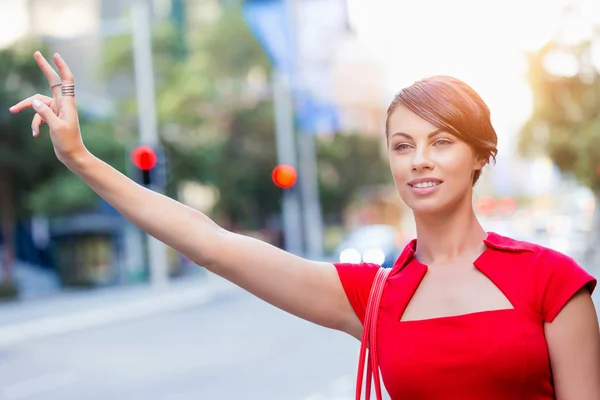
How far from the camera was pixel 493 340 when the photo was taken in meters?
1.94

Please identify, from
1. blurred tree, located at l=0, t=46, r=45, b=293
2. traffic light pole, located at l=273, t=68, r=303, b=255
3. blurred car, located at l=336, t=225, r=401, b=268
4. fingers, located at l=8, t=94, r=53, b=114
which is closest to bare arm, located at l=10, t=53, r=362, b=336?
fingers, located at l=8, t=94, r=53, b=114

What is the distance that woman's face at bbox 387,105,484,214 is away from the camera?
83.4 inches

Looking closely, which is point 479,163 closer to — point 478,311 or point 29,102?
point 478,311

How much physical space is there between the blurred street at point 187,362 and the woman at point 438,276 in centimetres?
760

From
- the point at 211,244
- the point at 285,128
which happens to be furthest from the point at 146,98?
the point at 211,244

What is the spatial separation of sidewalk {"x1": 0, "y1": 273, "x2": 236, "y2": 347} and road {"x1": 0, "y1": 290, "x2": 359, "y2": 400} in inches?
41.0

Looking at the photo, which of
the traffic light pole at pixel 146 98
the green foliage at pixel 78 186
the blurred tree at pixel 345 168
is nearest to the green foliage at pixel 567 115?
the traffic light pole at pixel 146 98

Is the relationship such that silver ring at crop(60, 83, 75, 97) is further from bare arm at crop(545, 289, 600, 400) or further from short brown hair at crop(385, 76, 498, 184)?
bare arm at crop(545, 289, 600, 400)

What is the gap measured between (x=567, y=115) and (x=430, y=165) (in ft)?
65.9

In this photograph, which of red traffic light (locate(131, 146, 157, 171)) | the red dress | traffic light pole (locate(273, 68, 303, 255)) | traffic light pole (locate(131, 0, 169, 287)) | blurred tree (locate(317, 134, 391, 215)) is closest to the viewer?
the red dress

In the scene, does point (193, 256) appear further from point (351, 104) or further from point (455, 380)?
point (351, 104)

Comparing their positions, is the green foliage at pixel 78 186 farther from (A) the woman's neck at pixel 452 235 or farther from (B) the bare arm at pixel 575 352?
(B) the bare arm at pixel 575 352

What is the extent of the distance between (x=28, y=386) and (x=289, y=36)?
17009mm

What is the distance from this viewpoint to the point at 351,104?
84250 millimetres
